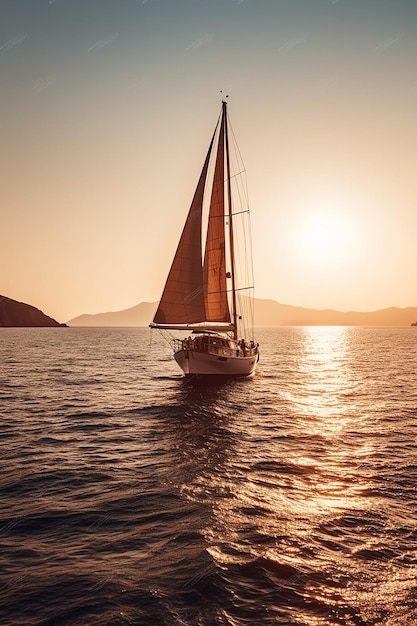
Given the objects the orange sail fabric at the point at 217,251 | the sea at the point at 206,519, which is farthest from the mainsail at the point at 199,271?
the sea at the point at 206,519

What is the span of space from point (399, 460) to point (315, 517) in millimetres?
7156

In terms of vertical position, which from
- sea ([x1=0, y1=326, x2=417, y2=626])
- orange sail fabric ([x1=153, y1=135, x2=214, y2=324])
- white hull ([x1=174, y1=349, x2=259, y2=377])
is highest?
orange sail fabric ([x1=153, y1=135, x2=214, y2=324])

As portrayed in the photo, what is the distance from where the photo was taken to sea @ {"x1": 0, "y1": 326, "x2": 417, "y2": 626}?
7613mm

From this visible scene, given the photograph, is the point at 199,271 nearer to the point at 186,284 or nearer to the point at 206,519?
the point at 186,284

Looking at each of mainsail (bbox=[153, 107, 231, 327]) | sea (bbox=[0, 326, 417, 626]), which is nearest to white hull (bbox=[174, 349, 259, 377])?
mainsail (bbox=[153, 107, 231, 327])

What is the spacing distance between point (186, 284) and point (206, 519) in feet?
81.3

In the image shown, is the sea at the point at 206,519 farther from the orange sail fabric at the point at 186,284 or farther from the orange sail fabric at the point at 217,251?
the orange sail fabric at the point at 217,251

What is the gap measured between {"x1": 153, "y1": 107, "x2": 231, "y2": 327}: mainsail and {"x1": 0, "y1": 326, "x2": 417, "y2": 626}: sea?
38.5 ft

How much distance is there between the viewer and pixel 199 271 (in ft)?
115

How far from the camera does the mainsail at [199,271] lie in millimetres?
34250

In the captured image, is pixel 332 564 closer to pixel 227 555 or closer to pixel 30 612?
pixel 227 555

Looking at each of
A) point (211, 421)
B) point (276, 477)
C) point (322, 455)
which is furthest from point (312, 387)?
point (276, 477)

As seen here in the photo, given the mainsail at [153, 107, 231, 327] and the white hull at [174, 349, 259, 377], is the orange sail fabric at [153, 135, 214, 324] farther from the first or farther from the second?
the white hull at [174, 349, 259, 377]

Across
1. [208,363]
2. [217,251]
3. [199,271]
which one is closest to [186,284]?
[199,271]
